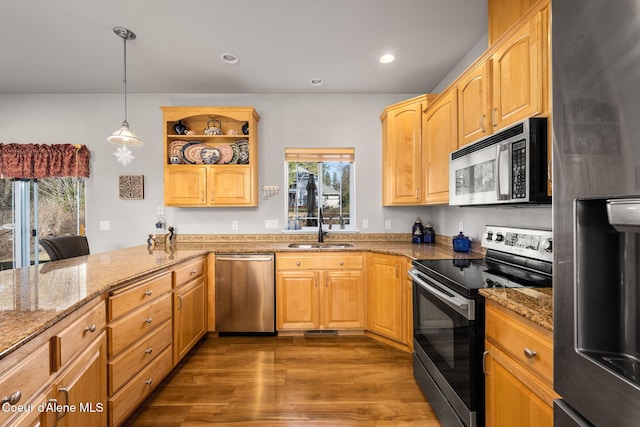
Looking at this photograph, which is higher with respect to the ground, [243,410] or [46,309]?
[46,309]

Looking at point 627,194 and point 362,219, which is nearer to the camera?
point 627,194

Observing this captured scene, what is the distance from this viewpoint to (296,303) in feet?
9.07

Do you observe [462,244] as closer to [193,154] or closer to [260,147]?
[260,147]

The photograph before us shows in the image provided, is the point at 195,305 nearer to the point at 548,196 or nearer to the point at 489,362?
the point at 489,362

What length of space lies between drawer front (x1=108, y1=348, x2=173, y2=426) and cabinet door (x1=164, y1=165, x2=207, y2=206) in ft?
5.21

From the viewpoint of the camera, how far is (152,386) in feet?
5.91

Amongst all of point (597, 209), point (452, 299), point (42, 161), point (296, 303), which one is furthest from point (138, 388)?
point (42, 161)

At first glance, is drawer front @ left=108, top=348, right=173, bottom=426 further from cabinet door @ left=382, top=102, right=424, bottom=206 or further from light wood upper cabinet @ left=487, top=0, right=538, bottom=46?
light wood upper cabinet @ left=487, top=0, right=538, bottom=46

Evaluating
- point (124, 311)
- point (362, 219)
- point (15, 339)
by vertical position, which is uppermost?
point (362, 219)

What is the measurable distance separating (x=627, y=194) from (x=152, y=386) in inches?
93.8

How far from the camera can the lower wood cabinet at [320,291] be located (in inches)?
108

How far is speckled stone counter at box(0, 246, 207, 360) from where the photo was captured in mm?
900

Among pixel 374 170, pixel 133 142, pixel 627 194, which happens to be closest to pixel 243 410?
pixel 627 194

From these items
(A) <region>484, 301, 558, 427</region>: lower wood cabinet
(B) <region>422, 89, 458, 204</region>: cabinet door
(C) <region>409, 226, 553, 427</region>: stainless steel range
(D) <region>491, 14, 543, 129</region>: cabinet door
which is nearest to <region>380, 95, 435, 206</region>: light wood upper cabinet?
(B) <region>422, 89, 458, 204</region>: cabinet door
